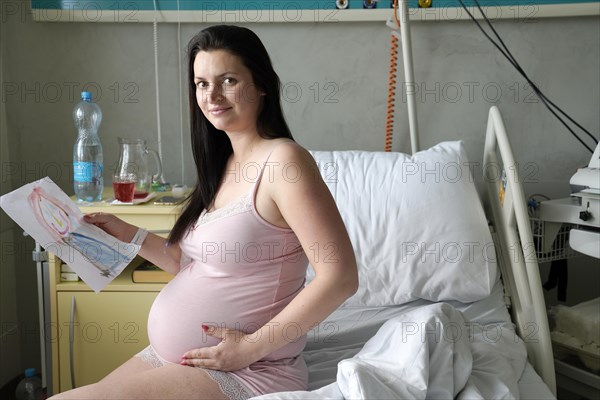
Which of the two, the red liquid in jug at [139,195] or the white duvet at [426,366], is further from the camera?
the red liquid in jug at [139,195]

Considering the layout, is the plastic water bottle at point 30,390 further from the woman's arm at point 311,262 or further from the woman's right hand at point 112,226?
the woman's arm at point 311,262

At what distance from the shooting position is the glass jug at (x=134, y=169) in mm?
2098

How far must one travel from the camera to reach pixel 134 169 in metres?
2.16

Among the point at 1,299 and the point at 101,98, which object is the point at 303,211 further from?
the point at 1,299

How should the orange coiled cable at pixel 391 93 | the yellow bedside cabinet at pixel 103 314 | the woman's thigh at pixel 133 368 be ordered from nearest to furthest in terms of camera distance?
the woman's thigh at pixel 133 368, the yellow bedside cabinet at pixel 103 314, the orange coiled cable at pixel 391 93

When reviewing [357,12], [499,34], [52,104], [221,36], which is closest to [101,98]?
[52,104]

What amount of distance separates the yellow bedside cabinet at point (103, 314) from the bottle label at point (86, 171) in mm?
103

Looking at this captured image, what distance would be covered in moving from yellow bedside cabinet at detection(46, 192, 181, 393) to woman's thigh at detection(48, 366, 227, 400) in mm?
785

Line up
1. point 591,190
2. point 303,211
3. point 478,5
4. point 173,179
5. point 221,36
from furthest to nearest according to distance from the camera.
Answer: point 173,179 → point 478,5 → point 591,190 → point 221,36 → point 303,211

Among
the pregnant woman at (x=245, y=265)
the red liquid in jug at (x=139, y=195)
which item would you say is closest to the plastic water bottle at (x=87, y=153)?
the red liquid in jug at (x=139, y=195)

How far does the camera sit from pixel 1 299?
2.45 meters

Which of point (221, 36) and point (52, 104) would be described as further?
point (52, 104)

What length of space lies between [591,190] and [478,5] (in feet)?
2.61

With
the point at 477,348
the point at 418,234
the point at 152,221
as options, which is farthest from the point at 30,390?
the point at 477,348
